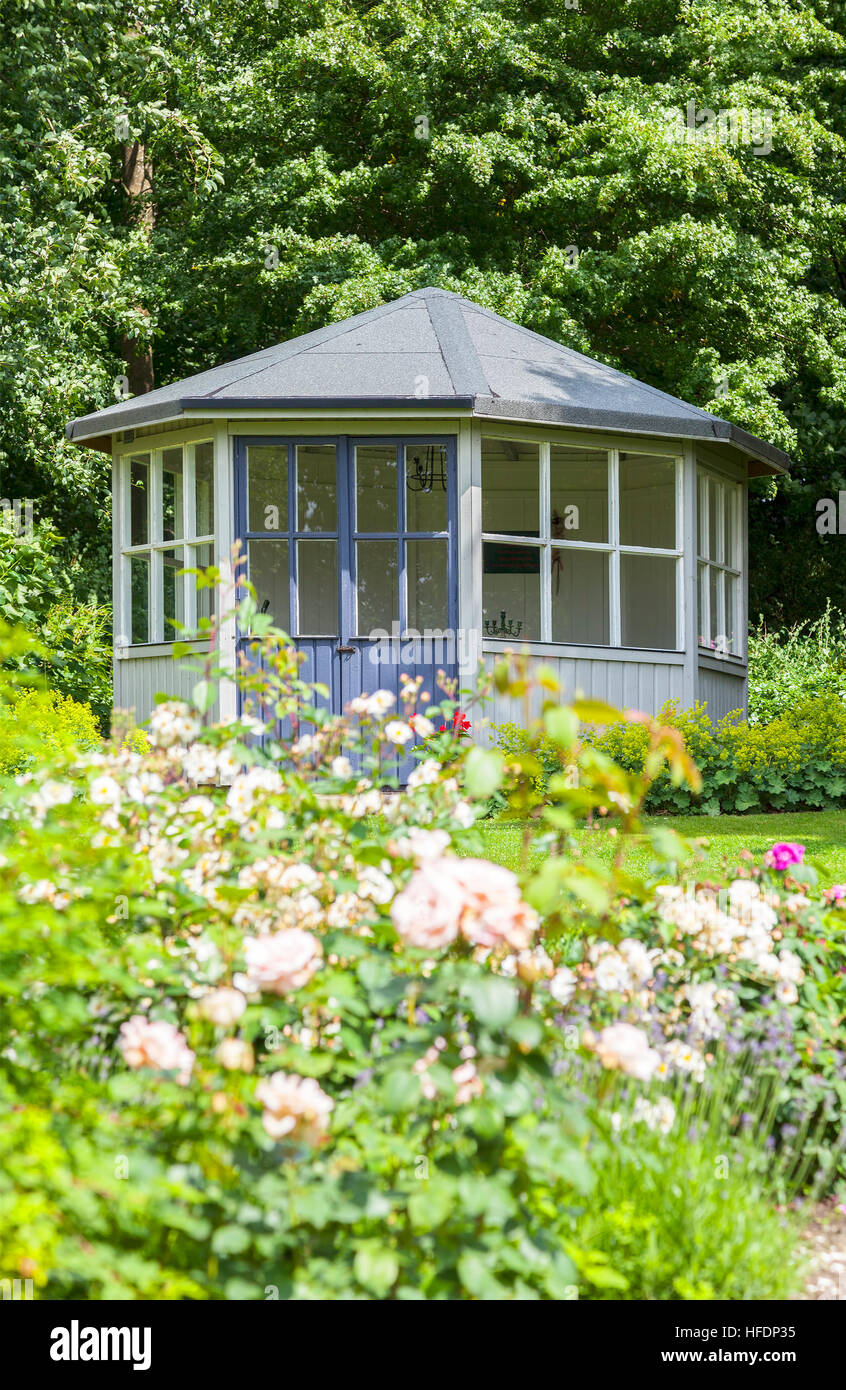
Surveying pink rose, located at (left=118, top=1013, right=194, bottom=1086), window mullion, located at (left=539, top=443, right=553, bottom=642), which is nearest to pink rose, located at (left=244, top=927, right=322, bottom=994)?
pink rose, located at (left=118, top=1013, right=194, bottom=1086)

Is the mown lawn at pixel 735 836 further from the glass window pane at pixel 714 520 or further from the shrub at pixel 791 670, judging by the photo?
the shrub at pixel 791 670

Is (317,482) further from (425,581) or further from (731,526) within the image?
(731,526)

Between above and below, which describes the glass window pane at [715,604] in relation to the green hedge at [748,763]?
above

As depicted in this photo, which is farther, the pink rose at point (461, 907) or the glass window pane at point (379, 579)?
the glass window pane at point (379, 579)

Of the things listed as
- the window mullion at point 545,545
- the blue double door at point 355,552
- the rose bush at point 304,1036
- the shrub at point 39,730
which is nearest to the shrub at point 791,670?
the window mullion at point 545,545

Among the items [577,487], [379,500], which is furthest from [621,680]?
[379,500]

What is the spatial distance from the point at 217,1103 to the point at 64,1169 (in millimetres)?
246

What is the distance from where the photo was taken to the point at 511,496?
1566 centimetres

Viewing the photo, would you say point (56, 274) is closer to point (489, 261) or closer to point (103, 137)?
point (103, 137)

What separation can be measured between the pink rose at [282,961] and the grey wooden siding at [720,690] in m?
9.07

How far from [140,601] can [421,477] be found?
3896 mm

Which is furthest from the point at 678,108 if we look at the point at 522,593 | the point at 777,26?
the point at 522,593

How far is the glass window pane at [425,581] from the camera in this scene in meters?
14.2
